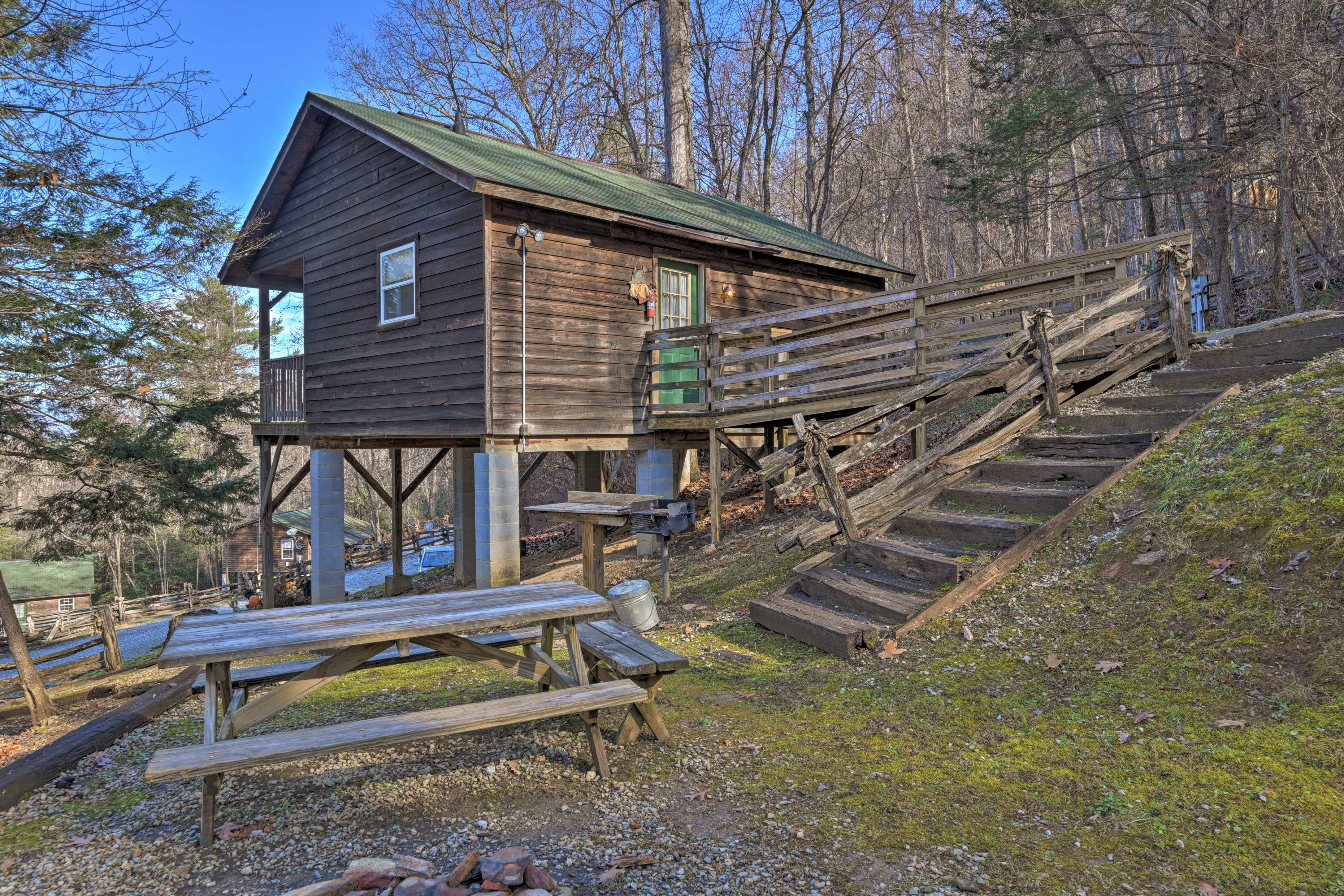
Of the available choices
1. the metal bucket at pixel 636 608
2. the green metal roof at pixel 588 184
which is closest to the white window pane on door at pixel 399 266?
the green metal roof at pixel 588 184

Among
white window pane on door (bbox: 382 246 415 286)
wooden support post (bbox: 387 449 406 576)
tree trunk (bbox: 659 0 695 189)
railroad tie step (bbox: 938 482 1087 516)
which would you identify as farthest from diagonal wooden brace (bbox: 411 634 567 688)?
tree trunk (bbox: 659 0 695 189)

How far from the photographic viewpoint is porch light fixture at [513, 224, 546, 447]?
432 inches

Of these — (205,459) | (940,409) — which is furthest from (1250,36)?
(205,459)

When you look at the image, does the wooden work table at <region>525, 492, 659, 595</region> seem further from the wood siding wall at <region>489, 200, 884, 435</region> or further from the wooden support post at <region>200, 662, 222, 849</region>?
the wooden support post at <region>200, 662, 222, 849</region>

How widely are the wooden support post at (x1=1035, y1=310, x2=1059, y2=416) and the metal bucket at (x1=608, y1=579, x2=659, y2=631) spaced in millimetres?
4540

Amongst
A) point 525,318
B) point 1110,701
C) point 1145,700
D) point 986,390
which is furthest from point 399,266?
point 1145,700

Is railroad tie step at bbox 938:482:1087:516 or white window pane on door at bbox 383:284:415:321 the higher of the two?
white window pane on door at bbox 383:284:415:321

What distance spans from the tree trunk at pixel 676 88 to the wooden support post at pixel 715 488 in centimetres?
1038

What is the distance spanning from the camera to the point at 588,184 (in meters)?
13.0

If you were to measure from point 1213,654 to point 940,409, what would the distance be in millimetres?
3664

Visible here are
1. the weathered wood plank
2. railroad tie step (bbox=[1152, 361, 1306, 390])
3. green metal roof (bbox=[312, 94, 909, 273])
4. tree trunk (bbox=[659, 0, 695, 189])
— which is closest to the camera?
the weathered wood plank

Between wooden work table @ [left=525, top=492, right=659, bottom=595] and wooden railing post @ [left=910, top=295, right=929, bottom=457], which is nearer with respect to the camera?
wooden work table @ [left=525, top=492, right=659, bottom=595]

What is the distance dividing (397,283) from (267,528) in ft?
22.3

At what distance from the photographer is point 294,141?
45.1 feet
